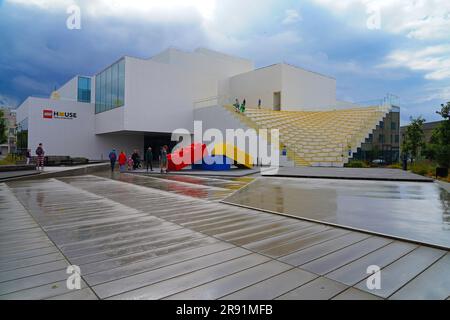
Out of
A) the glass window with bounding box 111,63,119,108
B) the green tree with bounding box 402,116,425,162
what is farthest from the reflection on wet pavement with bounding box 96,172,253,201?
the glass window with bounding box 111,63,119,108

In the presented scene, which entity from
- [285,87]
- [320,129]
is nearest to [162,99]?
[285,87]

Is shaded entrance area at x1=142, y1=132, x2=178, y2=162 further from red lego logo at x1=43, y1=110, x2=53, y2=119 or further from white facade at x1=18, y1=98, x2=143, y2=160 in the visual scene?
red lego logo at x1=43, y1=110, x2=53, y2=119

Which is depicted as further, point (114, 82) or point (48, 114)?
point (48, 114)

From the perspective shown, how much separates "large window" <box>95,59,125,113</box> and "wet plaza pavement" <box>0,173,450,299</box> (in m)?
27.7

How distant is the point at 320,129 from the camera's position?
2605cm

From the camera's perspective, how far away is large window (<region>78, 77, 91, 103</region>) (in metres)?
44.4

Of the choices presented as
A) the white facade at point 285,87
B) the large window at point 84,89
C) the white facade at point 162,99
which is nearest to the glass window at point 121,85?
the white facade at point 162,99

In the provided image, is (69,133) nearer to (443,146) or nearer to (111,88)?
(111,88)

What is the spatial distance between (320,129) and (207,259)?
2443 cm

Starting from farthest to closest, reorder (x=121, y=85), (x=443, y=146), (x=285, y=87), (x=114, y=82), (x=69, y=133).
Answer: (x=69, y=133)
(x=285, y=87)
(x=114, y=82)
(x=121, y=85)
(x=443, y=146)

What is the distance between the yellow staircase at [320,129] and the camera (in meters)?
21.7

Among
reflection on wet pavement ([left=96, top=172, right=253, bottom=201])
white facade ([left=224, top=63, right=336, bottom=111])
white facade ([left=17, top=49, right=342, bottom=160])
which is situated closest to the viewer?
reflection on wet pavement ([left=96, top=172, right=253, bottom=201])
